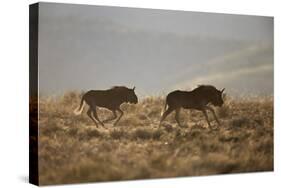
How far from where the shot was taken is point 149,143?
10.5 metres

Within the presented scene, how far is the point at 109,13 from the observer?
33.7 ft

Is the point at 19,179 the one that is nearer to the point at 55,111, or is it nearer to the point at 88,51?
the point at 55,111

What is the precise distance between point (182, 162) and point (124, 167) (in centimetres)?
89

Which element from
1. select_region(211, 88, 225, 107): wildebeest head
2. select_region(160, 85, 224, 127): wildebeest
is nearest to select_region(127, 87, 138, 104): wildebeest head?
select_region(160, 85, 224, 127): wildebeest

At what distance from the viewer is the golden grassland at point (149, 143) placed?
9.86 m

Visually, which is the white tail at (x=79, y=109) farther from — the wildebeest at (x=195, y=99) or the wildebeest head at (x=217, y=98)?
the wildebeest head at (x=217, y=98)

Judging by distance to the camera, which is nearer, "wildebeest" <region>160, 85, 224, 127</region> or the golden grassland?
the golden grassland

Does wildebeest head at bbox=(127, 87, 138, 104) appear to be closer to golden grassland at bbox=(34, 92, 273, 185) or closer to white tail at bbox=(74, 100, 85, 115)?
golden grassland at bbox=(34, 92, 273, 185)

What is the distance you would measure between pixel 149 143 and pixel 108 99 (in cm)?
85

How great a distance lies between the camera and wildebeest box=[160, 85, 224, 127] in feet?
34.9

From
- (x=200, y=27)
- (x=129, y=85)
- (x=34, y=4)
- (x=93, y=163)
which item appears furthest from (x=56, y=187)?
(x=200, y=27)

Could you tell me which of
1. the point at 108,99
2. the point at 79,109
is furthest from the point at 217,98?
the point at 79,109

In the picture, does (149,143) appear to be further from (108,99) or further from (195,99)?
(195,99)

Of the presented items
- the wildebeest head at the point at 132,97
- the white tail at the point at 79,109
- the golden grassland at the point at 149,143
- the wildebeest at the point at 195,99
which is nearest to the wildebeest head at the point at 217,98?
the wildebeest at the point at 195,99
